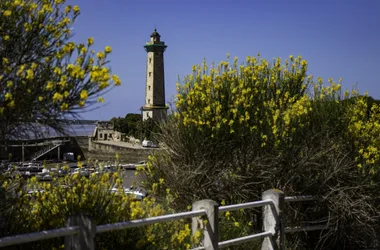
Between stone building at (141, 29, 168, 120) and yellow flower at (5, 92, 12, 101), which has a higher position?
stone building at (141, 29, 168, 120)

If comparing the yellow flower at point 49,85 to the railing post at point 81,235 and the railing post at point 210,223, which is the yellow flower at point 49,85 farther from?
the railing post at point 210,223

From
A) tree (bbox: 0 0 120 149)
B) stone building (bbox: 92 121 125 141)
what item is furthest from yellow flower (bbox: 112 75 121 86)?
stone building (bbox: 92 121 125 141)

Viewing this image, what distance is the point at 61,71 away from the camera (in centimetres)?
452

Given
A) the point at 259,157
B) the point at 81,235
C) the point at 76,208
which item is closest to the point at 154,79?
the point at 259,157

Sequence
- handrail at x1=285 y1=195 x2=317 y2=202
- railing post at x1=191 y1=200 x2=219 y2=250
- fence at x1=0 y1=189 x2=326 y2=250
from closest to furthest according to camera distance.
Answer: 1. fence at x1=0 y1=189 x2=326 y2=250
2. railing post at x1=191 y1=200 x2=219 y2=250
3. handrail at x1=285 y1=195 x2=317 y2=202

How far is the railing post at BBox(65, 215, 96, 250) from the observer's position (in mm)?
4656

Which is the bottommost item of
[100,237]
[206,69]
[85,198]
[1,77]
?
[100,237]

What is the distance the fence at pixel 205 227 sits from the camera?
4.50 m

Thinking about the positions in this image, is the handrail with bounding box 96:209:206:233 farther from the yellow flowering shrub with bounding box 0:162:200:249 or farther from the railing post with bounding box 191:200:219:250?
the yellow flowering shrub with bounding box 0:162:200:249

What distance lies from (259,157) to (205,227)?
2.90m

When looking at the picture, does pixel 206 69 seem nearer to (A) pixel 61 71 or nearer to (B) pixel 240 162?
(B) pixel 240 162

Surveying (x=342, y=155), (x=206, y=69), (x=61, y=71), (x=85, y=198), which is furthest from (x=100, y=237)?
(x=342, y=155)

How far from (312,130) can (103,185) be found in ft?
16.1

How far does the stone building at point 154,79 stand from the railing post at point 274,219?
8643 centimetres
